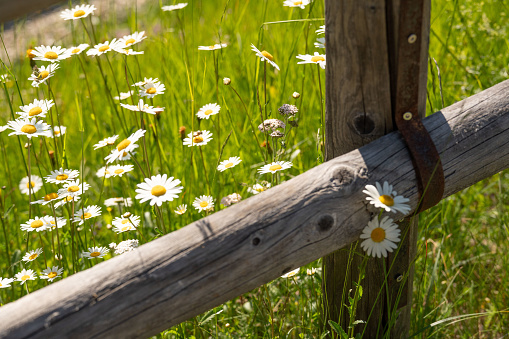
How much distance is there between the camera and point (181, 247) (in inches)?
41.1

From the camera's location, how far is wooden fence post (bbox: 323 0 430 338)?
118 centimetres

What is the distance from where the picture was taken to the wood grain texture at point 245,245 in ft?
3.15

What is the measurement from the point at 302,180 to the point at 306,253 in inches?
7.2

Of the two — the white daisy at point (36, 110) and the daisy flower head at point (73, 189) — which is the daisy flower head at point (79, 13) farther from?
the daisy flower head at point (73, 189)

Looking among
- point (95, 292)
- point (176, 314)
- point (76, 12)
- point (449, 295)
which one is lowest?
point (449, 295)

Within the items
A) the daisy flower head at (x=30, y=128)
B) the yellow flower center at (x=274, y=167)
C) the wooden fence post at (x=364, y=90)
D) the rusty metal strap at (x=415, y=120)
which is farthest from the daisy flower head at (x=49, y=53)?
the rusty metal strap at (x=415, y=120)

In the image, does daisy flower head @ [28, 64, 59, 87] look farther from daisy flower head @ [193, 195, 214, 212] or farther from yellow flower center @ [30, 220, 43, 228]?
daisy flower head @ [193, 195, 214, 212]

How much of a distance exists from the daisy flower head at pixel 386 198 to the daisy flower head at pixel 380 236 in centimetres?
7

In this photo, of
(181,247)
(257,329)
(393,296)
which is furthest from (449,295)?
(181,247)

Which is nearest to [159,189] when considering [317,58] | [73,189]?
[73,189]

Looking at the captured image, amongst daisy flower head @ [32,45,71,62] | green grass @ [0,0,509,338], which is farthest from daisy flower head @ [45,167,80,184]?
daisy flower head @ [32,45,71,62]

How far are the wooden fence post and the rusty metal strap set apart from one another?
20mm

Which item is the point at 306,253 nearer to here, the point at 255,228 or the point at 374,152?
the point at 255,228

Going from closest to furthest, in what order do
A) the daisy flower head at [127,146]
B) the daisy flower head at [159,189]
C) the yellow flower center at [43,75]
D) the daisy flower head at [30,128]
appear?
the daisy flower head at [159,189]
the daisy flower head at [127,146]
the daisy flower head at [30,128]
the yellow flower center at [43,75]
